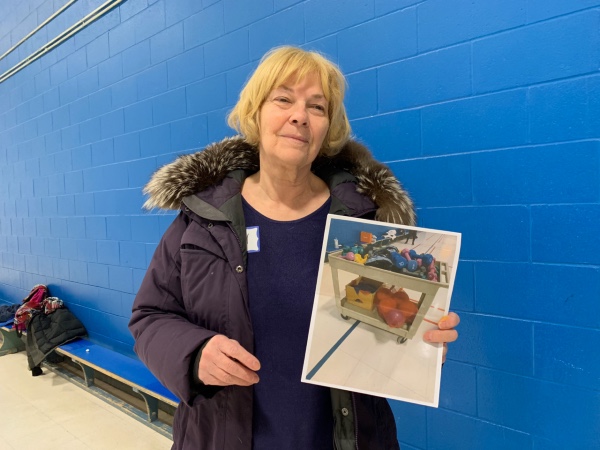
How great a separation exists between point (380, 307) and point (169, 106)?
86.9 inches

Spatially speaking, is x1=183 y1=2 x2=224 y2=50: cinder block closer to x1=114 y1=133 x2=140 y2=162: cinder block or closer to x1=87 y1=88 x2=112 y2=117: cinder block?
x1=114 y1=133 x2=140 y2=162: cinder block

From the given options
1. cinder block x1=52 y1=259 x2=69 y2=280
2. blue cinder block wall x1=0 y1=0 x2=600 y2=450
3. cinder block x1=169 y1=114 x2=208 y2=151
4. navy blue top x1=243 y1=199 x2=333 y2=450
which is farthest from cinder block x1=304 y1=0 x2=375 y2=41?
cinder block x1=52 y1=259 x2=69 y2=280

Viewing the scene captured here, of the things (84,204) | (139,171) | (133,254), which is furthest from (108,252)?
(139,171)

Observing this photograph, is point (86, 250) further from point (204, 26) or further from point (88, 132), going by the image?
point (204, 26)

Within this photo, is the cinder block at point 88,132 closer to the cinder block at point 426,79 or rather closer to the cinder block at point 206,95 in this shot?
the cinder block at point 206,95

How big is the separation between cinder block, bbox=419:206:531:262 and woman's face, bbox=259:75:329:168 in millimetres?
738

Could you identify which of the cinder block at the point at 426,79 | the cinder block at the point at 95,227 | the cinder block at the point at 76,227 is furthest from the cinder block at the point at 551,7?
the cinder block at the point at 76,227

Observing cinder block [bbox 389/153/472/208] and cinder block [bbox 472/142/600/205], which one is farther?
cinder block [bbox 389/153/472/208]

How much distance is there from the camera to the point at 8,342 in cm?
386

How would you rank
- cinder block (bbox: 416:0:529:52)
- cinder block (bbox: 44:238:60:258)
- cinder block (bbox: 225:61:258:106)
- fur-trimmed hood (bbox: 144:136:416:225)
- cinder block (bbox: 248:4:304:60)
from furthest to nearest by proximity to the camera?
1. cinder block (bbox: 44:238:60:258)
2. cinder block (bbox: 225:61:258:106)
3. cinder block (bbox: 248:4:304:60)
4. cinder block (bbox: 416:0:529:52)
5. fur-trimmed hood (bbox: 144:136:416:225)

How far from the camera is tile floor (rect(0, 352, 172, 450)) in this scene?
2.38 m

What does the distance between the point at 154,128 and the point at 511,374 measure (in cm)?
245

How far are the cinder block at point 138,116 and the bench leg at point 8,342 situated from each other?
2.50 meters

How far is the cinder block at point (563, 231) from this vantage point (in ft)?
4.04
